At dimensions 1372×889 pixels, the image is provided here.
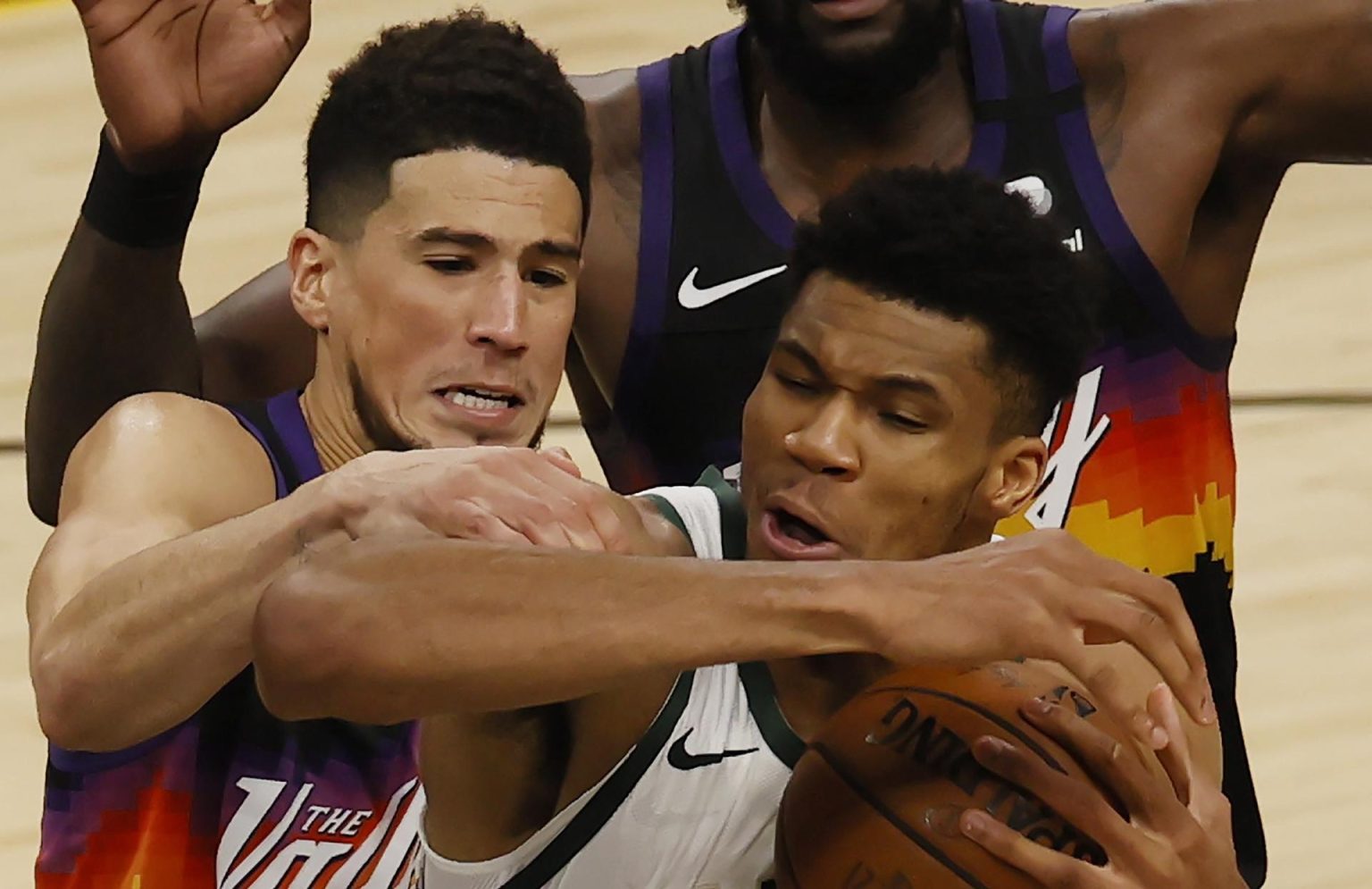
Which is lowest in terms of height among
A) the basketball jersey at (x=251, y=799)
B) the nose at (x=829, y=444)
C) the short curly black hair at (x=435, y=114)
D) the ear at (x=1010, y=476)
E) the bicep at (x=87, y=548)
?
the basketball jersey at (x=251, y=799)

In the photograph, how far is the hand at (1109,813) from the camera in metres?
2.01

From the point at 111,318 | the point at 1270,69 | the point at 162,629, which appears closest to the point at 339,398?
the point at 111,318

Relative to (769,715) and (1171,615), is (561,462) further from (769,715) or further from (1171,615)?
(1171,615)

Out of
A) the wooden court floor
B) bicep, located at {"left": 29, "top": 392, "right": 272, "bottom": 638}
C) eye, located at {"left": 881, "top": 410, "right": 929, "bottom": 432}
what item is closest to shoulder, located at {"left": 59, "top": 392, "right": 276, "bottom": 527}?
bicep, located at {"left": 29, "top": 392, "right": 272, "bottom": 638}

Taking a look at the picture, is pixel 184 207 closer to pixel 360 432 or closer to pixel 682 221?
pixel 360 432

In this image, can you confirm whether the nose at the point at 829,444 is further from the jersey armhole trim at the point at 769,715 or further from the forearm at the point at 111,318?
the forearm at the point at 111,318

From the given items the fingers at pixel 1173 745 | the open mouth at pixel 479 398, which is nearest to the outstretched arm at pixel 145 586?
the open mouth at pixel 479 398

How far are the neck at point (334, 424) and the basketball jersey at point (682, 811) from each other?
24.7 inches

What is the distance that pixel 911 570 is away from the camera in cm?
195

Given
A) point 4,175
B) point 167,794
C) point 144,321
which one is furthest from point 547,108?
point 4,175

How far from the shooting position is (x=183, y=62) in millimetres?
2672

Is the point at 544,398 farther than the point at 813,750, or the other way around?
the point at 544,398

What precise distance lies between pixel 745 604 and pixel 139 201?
125cm

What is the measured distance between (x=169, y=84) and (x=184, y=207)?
0.24 m
